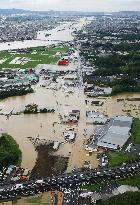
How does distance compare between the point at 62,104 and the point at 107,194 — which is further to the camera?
the point at 62,104

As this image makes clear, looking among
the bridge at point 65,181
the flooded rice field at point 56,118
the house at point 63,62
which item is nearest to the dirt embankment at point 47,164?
the flooded rice field at point 56,118

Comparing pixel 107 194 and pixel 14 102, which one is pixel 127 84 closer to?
pixel 14 102

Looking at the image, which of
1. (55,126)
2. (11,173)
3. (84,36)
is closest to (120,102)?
(55,126)

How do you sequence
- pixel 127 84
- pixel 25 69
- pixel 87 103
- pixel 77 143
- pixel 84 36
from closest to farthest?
1. pixel 77 143
2. pixel 87 103
3. pixel 127 84
4. pixel 25 69
5. pixel 84 36

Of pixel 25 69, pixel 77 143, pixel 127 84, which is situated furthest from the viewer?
pixel 25 69

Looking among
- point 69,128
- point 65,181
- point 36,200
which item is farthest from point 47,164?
point 69,128

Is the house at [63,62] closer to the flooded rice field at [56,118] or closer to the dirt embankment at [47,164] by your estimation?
the flooded rice field at [56,118]

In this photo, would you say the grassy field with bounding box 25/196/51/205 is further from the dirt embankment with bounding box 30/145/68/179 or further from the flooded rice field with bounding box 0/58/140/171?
the flooded rice field with bounding box 0/58/140/171

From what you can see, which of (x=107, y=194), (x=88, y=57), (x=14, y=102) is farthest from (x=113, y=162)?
(x=88, y=57)
